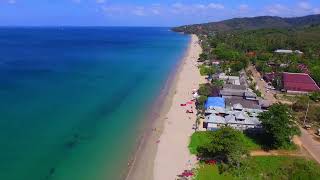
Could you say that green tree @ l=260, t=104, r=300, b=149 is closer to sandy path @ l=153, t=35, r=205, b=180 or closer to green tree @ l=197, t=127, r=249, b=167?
green tree @ l=197, t=127, r=249, b=167

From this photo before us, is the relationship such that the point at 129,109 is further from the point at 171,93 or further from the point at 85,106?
the point at 171,93

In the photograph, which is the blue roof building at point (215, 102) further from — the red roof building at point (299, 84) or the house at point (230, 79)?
the red roof building at point (299, 84)

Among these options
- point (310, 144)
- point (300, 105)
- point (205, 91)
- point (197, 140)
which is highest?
point (205, 91)

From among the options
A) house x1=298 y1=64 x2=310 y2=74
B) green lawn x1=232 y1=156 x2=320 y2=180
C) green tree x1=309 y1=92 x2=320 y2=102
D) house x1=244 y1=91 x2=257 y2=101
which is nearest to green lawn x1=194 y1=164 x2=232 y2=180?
green lawn x1=232 y1=156 x2=320 y2=180

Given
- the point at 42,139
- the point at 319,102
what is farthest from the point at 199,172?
the point at 319,102

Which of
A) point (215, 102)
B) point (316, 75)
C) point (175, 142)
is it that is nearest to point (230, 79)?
point (215, 102)

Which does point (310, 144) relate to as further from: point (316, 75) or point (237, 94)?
point (316, 75)
